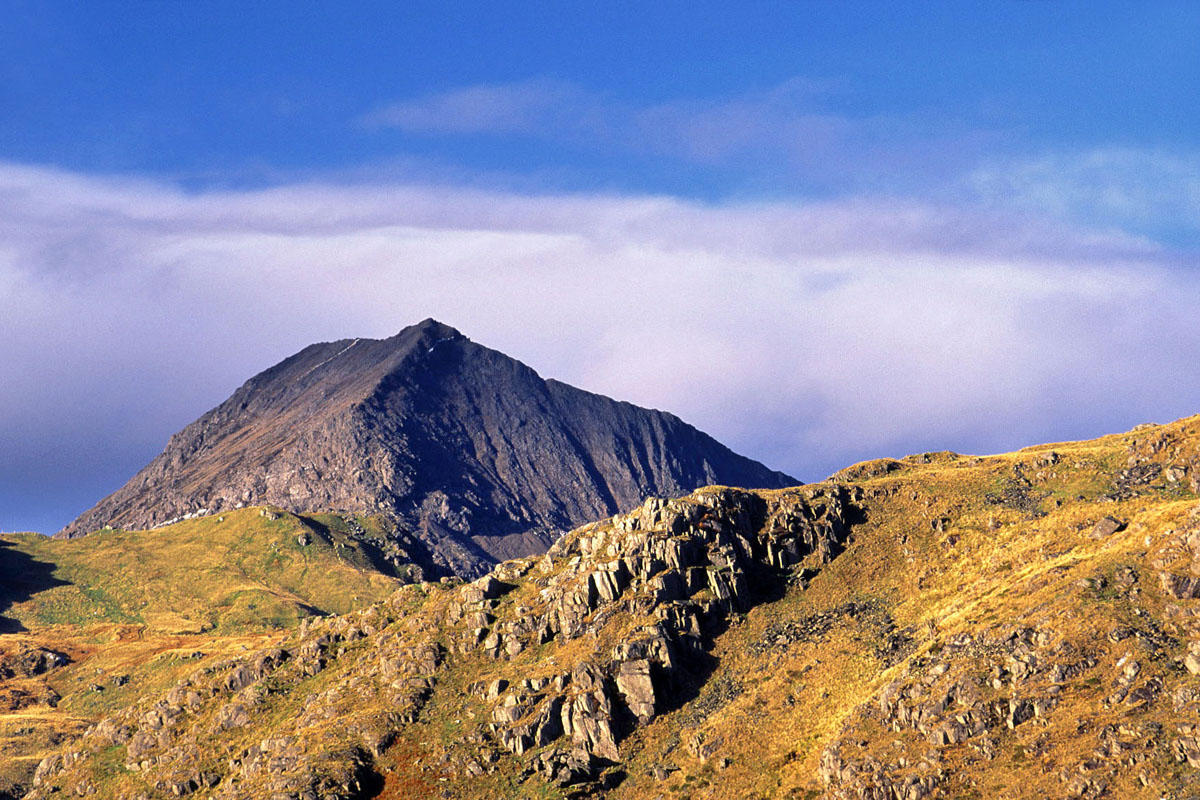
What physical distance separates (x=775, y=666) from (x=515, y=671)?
122ft

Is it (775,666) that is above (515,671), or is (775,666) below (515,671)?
below

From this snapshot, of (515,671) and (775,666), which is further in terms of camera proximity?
(515,671)

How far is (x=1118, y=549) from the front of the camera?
142875mm

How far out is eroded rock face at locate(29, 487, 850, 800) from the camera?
150 metres

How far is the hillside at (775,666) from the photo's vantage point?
12212cm

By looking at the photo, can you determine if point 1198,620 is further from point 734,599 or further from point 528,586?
point 528,586

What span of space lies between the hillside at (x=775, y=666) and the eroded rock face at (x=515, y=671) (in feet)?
1.34

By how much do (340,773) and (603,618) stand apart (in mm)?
41978

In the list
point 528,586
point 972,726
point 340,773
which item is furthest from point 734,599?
point 340,773

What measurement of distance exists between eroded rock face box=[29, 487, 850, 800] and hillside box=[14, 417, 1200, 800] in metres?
0.41

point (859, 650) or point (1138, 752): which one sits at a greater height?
point (859, 650)

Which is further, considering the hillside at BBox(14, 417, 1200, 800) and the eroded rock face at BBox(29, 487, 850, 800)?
the eroded rock face at BBox(29, 487, 850, 800)

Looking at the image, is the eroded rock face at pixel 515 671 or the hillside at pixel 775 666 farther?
the eroded rock face at pixel 515 671

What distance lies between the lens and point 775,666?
154625mm
